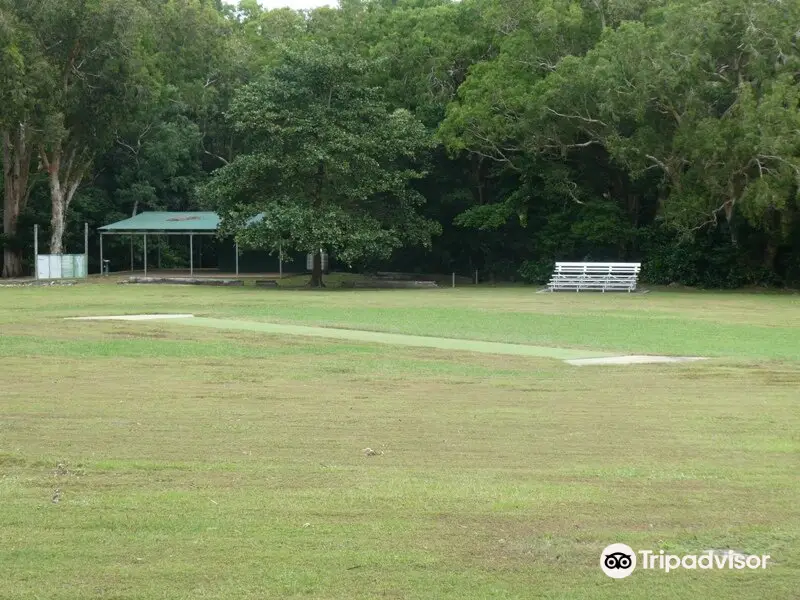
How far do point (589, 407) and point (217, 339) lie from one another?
10376 millimetres

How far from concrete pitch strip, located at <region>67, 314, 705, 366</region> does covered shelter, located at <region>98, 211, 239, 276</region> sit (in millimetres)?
26344

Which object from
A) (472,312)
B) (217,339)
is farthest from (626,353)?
(472,312)

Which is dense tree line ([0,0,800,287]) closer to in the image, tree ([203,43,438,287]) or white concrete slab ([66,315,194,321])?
tree ([203,43,438,287])

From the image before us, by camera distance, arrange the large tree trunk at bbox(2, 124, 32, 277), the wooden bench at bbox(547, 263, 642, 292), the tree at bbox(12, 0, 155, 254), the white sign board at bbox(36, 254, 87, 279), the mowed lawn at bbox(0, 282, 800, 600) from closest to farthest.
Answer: the mowed lawn at bbox(0, 282, 800, 600), the wooden bench at bbox(547, 263, 642, 292), the tree at bbox(12, 0, 155, 254), the white sign board at bbox(36, 254, 87, 279), the large tree trunk at bbox(2, 124, 32, 277)

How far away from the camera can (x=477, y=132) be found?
4878 cm

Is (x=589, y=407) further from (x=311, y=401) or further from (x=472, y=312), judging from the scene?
(x=472, y=312)

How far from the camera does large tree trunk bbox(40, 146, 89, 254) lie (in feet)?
183

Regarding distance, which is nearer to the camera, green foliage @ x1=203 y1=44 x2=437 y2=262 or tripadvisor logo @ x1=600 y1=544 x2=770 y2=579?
tripadvisor logo @ x1=600 y1=544 x2=770 y2=579

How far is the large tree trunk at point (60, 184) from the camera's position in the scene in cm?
5581

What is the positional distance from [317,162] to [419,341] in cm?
2659

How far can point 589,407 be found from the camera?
494 inches

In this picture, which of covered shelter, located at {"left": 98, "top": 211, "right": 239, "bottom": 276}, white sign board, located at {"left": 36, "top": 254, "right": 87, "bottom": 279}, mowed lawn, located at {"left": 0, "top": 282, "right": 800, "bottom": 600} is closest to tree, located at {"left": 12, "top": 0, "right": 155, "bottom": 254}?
white sign board, located at {"left": 36, "top": 254, "right": 87, "bottom": 279}

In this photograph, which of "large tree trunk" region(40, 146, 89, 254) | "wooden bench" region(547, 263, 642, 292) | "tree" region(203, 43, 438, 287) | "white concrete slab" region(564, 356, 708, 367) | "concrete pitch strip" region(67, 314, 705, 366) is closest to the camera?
"white concrete slab" region(564, 356, 708, 367)

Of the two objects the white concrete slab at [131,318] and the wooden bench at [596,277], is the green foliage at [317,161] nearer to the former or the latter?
the wooden bench at [596,277]
